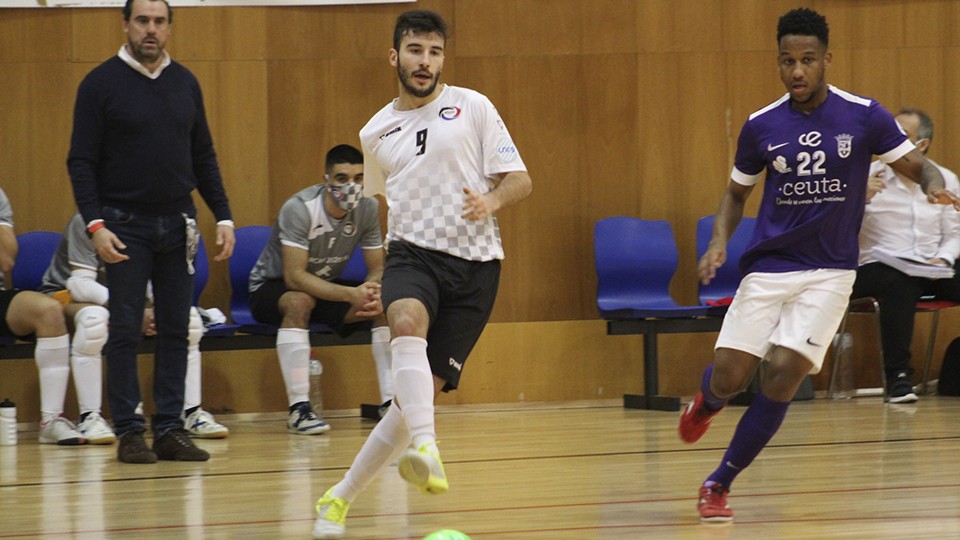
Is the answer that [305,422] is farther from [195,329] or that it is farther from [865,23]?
[865,23]

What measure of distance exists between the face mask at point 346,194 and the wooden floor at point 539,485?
4.10ft

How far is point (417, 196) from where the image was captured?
4.07m

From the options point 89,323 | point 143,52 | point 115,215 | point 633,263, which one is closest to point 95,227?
point 115,215

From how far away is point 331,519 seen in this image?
13.0 ft

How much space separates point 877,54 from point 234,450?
508cm

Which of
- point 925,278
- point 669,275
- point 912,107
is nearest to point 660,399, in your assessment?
point 669,275

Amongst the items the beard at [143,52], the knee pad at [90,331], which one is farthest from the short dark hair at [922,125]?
the knee pad at [90,331]

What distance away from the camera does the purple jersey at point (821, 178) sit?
167 inches

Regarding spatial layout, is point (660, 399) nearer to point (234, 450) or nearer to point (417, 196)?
point (234, 450)

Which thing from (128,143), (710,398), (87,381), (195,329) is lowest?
(87,381)

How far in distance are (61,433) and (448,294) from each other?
328 centimetres

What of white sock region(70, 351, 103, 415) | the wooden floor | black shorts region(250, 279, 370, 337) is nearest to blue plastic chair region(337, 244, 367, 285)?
black shorts region(250, 279, 370, 337)

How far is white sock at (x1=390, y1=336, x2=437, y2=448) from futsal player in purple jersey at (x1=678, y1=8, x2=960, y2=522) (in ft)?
3.35

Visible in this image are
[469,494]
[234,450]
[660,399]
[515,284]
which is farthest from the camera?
[515,284]
